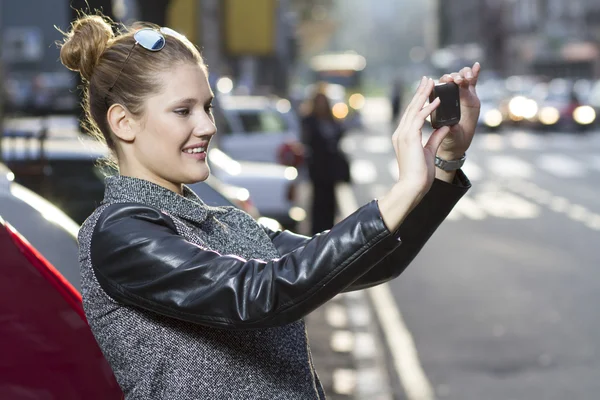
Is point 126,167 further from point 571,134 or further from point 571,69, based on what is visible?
point 571,69

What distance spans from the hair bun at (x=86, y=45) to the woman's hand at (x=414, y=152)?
2.22 ft

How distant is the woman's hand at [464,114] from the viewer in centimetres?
256

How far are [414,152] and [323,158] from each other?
37.6 ft

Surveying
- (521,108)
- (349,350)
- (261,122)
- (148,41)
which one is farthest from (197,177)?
(521,108)

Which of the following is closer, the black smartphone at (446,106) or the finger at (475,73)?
the black smartphone at (446,106)

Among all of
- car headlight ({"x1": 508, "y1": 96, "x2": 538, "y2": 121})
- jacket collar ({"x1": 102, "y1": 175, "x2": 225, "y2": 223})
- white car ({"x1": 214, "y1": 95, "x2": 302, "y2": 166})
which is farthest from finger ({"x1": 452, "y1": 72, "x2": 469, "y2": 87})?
car headlight ({"x1": 508, "y1": 96, "x2": 538, "y2": 121})

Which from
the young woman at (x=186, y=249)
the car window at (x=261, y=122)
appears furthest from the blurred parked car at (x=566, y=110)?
the young woman at (x=186, y=249)

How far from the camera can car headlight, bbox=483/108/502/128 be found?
4412 cm

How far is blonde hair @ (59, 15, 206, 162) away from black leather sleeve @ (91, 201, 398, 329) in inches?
10.0

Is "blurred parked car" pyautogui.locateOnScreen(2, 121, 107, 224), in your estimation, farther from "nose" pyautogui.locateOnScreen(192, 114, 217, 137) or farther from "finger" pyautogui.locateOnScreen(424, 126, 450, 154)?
"finger" pyautogui.locateOnScreen(424, 126, 450, 154)

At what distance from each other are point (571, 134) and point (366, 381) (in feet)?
115

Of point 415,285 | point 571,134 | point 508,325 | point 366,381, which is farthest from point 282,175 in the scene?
point 571,134

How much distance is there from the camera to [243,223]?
2.55 meters

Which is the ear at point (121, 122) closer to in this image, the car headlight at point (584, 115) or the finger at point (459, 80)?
the finger at point (459, 80)
